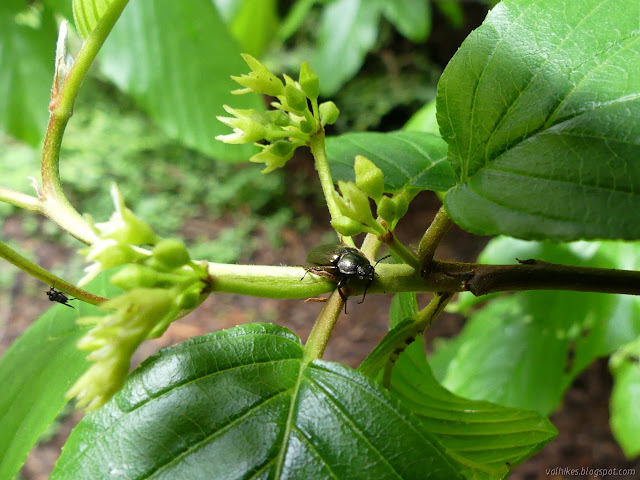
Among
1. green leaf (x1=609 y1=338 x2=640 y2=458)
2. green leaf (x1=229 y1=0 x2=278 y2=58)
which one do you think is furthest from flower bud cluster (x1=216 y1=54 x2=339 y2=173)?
green leaf (x1=229 y1=0 x2=278 y2=58)

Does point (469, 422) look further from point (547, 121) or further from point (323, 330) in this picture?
point (547, 121)

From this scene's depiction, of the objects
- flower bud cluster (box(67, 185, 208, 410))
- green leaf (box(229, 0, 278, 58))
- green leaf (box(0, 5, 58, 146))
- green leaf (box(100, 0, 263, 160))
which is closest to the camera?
flower bud cluster (box(67, 185, 208, 410))

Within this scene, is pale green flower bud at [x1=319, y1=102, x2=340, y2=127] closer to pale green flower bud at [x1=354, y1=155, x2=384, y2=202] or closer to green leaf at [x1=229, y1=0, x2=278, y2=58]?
pale green flower bud at [x1=354, y1=155, x2=384, y2=202]

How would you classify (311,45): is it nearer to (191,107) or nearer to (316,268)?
(191,107)

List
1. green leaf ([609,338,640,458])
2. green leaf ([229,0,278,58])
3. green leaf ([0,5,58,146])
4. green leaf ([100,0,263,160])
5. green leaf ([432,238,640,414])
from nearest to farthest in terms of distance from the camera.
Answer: green leaf ([432,238,640,414])
green leaf ([100,0,263,160])
green leaf ([0,5,58,146])
green leaf ([609,338,640,458])
green leaf ([229,0,278,58])

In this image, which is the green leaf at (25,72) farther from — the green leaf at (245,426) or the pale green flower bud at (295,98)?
the green leaf at (245,426)

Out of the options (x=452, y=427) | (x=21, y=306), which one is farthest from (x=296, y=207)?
(x=452, y=427)

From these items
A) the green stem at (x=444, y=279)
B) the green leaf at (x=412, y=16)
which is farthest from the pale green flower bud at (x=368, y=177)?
the green leaf at (x=412, y=16)
